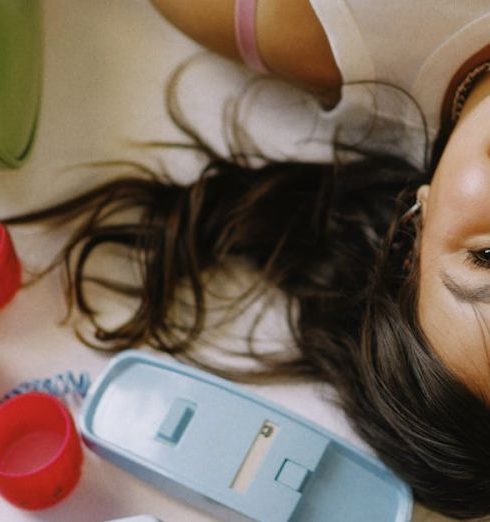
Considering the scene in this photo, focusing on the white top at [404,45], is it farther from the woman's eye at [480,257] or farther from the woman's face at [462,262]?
the woman's eye at [480,257]

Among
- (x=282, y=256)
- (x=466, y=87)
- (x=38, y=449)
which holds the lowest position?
(x=38, y=449)

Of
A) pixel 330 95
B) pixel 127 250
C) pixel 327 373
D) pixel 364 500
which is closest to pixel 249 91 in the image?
pixel 330 95

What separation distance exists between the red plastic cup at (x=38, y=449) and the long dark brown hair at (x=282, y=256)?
10cm

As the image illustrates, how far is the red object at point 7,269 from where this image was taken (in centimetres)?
81

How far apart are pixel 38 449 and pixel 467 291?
0.41 meters

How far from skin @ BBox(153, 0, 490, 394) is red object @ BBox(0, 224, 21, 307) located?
0.95 ft

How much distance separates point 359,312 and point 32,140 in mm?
378

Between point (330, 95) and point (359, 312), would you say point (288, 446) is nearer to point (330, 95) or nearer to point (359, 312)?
point (359, 312)

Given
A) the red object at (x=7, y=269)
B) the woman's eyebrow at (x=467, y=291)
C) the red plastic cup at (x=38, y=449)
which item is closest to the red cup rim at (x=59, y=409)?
the red plastic cup at (x=38, y=449)

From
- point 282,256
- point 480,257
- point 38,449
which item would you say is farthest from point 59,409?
point 480,257

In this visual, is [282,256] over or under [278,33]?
A: under

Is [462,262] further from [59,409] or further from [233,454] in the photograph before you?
[59,409]

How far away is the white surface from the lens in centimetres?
80

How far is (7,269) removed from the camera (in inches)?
32.9
